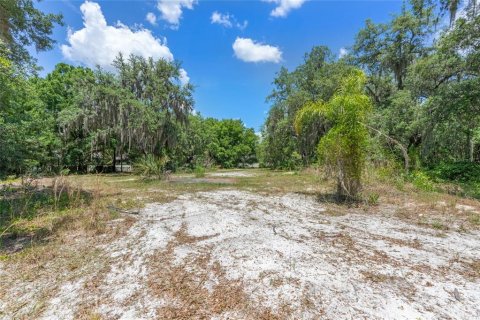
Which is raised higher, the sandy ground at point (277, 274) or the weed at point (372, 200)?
the weed at point (372, 200)

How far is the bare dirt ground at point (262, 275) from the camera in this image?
2.13 metres

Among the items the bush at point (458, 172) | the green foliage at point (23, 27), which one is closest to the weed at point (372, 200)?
the bush at point (458, 172)

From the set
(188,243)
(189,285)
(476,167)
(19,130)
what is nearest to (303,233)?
(188,243)

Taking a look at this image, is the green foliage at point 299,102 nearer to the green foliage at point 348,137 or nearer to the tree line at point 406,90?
the tree line at point 406,90

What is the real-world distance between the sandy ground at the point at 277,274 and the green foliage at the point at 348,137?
1.76 m

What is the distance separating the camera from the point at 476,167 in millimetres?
10359

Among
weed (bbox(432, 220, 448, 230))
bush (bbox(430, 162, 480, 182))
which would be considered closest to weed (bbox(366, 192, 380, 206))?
weed (bbox(432, 220, 448, 230))

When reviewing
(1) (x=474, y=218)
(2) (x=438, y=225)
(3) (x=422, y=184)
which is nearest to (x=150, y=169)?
(2) (x=438, y=225)

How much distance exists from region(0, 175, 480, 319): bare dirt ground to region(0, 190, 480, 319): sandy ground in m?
0.01

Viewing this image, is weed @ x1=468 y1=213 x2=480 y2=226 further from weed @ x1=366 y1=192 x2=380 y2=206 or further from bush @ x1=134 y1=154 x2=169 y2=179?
bush @ x1=134 y1=154 x2=169 y2=179

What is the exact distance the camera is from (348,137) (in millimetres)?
5832

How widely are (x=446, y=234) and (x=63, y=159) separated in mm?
20172

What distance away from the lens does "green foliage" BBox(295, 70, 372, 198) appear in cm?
579

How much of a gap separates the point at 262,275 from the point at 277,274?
163mm
